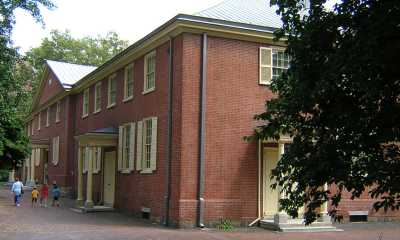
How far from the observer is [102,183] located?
86.7 ft

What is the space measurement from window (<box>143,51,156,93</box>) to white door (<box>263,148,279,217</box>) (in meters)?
5.19

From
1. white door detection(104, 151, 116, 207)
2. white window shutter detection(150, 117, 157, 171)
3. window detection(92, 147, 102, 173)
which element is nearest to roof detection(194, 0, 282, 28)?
white window shutter detection(150, 117, 157, 171)

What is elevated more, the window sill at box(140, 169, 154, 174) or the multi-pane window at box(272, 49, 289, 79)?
the multi-pane window at box(272, 49, 289, 79)

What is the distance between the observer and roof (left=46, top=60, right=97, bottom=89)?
3556cm

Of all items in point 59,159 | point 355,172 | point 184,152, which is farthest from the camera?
point 59,159

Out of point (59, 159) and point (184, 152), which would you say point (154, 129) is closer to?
point (184, 152)

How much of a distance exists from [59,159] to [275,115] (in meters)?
30.5

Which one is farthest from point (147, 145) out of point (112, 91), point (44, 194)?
point (44, 194)

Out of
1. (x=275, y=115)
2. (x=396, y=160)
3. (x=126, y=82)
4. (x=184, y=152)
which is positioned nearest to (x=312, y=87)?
(x=275, y=115)

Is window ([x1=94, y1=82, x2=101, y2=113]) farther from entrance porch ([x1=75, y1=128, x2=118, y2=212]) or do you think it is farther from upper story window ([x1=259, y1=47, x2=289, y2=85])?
upper story window ([x1=259, y1=47, x2=289, y2=85])

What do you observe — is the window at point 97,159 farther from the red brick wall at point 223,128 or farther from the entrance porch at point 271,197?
the entrance porch at point 271,197

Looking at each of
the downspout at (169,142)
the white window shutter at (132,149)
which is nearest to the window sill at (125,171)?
the white window shutter at (132,149)

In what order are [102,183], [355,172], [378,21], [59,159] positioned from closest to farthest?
[378,21] → [355,172] → [102,183] → [59,159]

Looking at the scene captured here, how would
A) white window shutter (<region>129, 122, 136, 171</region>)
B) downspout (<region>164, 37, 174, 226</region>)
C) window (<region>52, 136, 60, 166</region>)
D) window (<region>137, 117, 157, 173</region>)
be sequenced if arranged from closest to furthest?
downspout (<region>164, 37, 174, 226</region>)
window (<region>137, 117, 157, 173</region>)
white window shutter (<region>129, 122, 136, 171</region>)
window (<region>52, 136, 60, 166</region>)
